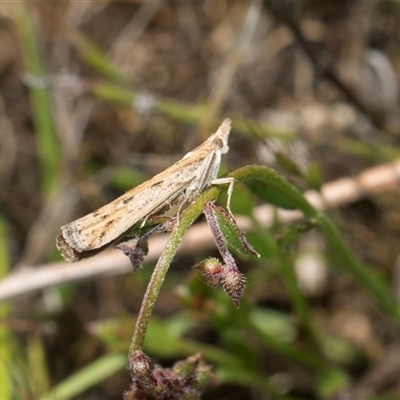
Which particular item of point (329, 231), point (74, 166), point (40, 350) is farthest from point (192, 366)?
point (74, 166)

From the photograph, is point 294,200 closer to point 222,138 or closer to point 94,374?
point 222,138

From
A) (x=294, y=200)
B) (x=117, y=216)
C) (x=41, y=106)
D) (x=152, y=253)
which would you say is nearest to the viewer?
(x=117, y=216)

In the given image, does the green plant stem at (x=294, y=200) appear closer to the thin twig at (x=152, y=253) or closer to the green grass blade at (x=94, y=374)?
the thin twig at (x=152, y=253)

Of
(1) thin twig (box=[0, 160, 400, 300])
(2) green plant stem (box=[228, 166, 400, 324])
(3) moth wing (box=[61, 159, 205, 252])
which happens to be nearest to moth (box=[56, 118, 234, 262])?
(3) moth wing (box=[61, 159, 205, 252])

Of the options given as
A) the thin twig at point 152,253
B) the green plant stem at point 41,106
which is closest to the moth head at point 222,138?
the thin twig at point 152,253

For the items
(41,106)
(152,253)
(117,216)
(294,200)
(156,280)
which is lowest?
(156,280)

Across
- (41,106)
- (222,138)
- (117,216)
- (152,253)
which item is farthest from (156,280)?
(41,106)

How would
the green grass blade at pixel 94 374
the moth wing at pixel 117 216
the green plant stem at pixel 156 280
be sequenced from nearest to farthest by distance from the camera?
1. the green plant stem at pixel 156 280
2. the moth wing at pixel 117 216
3. the green grass blade at pixel 94 374

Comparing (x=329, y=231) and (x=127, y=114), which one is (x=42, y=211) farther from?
(x=329, y=231)
